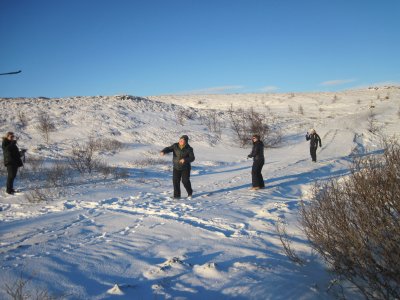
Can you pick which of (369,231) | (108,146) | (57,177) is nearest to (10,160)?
(57,177)

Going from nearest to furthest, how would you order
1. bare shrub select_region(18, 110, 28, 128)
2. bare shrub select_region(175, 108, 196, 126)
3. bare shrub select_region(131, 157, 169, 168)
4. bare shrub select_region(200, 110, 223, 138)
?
bare shrub select_region(131, 157, 169, 168)
bare shrub select_region(18, 110, 28, 128)
bare shrub select_region(200, 110, 223, 138)
bare shrub select_region(175, 108, 196, 126)

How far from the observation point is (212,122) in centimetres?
2986

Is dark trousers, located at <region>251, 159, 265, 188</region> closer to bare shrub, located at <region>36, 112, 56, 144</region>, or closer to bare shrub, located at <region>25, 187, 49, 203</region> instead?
bare shrub, located at <region>25, 187, 49, 203</region>

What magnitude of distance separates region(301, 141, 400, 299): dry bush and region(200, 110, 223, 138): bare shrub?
70.3ft

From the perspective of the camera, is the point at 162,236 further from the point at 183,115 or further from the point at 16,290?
the point at 183,115

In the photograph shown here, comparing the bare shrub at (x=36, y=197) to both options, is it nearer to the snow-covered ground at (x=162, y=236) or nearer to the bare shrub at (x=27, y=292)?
the snow-covered ground at (x=162, y=236)

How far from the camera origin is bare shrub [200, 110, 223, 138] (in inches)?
1058

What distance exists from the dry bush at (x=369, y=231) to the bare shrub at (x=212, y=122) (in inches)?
844

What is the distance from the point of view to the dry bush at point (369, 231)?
11.5 ft

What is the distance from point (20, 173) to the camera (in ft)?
40.9

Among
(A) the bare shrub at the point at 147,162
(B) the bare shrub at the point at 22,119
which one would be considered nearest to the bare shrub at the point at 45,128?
(B) the bare shrub at the point at 22,119

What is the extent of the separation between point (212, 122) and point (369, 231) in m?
A: 26.4

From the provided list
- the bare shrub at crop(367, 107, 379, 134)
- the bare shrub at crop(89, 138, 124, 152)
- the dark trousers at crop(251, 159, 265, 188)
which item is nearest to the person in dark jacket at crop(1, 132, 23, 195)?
the dark trousers at crop(251, 159, 265, 188)

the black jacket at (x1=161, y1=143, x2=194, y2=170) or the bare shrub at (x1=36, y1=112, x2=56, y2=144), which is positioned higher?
the bare shrub at (x1=36, y1=112, x2=56, y2=144)
